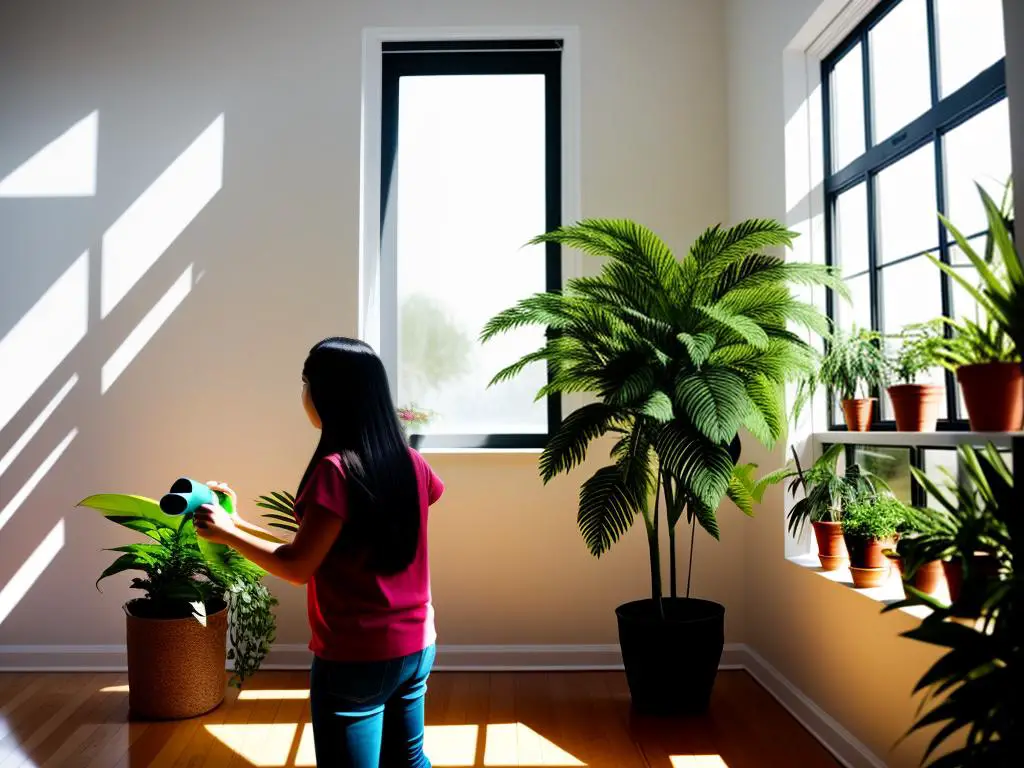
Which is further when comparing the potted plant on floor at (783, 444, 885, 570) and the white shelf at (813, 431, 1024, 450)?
the potted plant on floor at (783, 444, 885, 570)

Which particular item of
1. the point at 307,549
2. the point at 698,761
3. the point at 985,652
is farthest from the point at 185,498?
the point at 698,761

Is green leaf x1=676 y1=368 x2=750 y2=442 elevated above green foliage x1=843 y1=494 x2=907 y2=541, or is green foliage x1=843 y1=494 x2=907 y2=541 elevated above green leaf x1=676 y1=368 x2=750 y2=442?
green leaf x1=676 y1=368 x2=750 y2=442

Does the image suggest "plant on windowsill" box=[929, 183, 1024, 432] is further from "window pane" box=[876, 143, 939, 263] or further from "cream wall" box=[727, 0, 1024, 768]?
"window pane" box=[876, 143, 939, 263]

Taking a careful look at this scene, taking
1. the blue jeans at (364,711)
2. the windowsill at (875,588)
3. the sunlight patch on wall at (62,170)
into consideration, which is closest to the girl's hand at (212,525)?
the blue jeans at (364,711)

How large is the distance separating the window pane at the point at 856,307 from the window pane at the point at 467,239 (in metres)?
1.32

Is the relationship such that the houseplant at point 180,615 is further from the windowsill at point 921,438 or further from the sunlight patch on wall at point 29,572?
the windowsill at point 921,438

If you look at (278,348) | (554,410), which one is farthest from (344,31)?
(554,410)

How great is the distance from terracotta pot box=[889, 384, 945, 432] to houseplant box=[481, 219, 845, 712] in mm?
406

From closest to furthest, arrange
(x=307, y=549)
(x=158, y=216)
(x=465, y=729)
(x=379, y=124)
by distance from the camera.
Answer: (x=307, y=549) < (x=465, y=729) < (x=158, y=216) < (x=379, y=124)

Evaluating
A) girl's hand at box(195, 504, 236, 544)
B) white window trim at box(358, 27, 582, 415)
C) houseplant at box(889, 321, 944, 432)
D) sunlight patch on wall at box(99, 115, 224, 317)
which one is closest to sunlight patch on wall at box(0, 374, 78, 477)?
sunlight patch on wall at box(99, 115, 224, 317)

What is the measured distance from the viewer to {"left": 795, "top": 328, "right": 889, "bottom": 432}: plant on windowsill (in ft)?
8.55

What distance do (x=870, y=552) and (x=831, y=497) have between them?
0.26m

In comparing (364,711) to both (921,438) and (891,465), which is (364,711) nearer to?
(921,438)

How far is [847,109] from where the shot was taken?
3.02 metres
